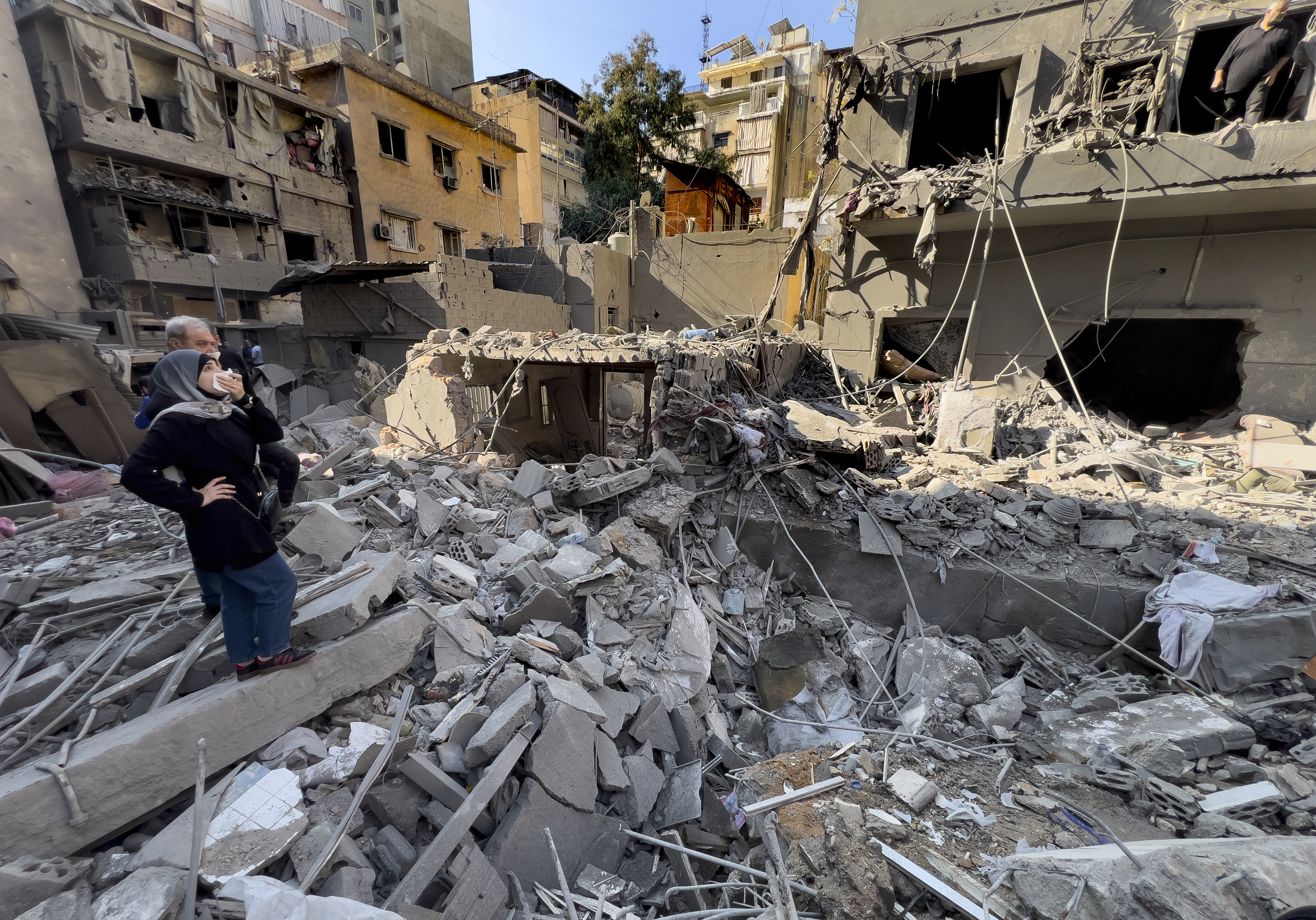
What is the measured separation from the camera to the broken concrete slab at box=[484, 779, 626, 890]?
2684mm

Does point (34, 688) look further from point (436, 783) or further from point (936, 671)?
point (936, 671)

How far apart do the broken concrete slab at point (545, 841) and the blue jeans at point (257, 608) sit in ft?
5.08

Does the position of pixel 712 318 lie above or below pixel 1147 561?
above

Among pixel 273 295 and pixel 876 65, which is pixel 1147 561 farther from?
pixel 273 295

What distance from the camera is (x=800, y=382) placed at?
36.2 feet

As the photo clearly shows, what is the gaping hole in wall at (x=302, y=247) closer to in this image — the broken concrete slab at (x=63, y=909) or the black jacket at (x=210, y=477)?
the black jacket at (x=210, y=477)

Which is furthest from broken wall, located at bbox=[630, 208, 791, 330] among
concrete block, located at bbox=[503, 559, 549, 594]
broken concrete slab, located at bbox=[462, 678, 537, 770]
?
broken concrete slab, located at bbox=[462, 678, 537, 770]

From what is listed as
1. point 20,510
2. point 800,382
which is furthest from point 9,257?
point 800,382

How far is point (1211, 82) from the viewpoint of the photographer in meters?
8.16

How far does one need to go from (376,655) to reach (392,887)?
1200 mm

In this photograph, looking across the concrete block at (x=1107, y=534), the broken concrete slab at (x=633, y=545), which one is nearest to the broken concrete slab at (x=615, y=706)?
the broken concrete slab at (x=633, y=545)

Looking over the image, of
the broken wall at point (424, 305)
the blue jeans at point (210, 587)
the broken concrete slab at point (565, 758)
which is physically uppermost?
the broken wall at point (424, 305)

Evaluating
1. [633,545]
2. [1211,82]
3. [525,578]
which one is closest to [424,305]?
[633,545]

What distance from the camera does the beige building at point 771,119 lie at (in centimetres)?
2345
